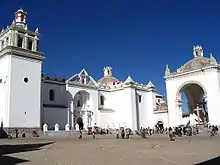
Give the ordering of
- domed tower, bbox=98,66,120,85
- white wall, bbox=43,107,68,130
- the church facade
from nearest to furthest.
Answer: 1. the church facade
2. white wall, bbox=43,107,68,130
3. domed tower, bbox=98,66,120,85

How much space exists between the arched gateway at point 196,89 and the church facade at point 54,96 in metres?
4.09

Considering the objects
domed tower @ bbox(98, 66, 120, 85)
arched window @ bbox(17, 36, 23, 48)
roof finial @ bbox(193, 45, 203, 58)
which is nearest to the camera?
arched window @ bbox(17, 36, 23, 48)

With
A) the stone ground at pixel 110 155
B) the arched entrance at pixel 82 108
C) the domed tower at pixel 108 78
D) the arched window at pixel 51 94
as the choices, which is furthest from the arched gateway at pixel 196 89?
the stone ground at pixel 110 155

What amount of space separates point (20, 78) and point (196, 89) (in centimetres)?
2541

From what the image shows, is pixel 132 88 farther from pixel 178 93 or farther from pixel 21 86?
pixel 21 86

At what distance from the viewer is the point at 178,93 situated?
37531mm

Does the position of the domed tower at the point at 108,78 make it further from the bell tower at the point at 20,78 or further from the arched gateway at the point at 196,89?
the bell tower at the point at 20,78

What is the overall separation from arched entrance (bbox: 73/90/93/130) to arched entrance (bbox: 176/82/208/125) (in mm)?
12905

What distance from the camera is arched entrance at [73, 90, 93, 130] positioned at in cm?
3753

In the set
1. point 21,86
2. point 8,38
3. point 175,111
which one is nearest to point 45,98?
point 21,86

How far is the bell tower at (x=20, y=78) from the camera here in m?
27.1

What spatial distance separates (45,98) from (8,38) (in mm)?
8570

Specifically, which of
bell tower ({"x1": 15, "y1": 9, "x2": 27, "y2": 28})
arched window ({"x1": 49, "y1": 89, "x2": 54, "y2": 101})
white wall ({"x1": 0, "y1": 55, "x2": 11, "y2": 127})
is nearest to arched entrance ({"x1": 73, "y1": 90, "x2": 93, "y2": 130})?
arched window ({"x1": 49, "y1": 89, "x2": 54, "y2": 101})

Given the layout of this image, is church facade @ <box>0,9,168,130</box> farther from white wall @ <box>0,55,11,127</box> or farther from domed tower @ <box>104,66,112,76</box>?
domed tower @ <box>104,66,112,76</box>
